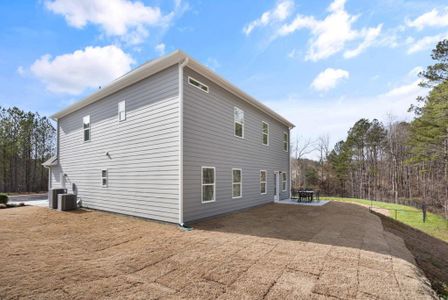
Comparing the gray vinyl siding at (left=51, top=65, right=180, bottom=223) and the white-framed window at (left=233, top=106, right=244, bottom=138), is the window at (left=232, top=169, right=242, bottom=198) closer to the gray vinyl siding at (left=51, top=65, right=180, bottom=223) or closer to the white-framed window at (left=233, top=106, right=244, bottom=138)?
the white-framed window at (left=233, top=106, right=244, bottom=138)

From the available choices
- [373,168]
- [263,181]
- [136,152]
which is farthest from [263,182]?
[373,168]

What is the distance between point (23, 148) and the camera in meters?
24.7

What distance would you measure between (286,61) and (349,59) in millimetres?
3058

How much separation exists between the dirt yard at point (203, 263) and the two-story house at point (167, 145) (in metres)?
1.43

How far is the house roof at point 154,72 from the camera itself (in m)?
7.05

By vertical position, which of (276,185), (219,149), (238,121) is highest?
(238,121)

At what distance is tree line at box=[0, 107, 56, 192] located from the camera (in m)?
23.2

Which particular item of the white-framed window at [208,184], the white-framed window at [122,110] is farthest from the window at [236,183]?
the white-framed window at [122,110]

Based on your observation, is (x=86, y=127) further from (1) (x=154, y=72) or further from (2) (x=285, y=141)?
(2) (x=285, y=141)

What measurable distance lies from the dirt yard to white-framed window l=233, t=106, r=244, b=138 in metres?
4.74

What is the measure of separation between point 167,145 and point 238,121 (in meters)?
4.08

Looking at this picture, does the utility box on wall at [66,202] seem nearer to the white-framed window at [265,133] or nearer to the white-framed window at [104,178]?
the white-framed window at [104,178]

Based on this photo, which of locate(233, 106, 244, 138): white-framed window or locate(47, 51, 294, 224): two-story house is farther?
locate(233, 106, 244, 138): white-framed window

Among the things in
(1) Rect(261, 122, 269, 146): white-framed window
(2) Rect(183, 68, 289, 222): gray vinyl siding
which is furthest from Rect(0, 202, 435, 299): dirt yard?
(1) Rect(261, 122, 269, 146): white-framed window
